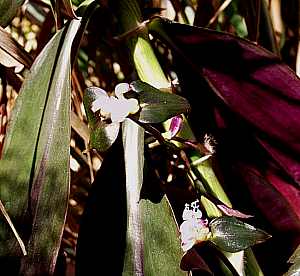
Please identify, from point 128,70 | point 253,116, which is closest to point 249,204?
point 253,116

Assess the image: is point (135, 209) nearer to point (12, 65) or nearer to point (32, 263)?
point (32, 263)

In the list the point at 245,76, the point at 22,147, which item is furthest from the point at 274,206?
the point at 22,147

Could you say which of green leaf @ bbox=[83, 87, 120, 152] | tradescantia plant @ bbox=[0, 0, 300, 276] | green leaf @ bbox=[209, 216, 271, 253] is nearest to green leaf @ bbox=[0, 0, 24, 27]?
tradescantia plant @ bbox=[0, 0, 300, 276]

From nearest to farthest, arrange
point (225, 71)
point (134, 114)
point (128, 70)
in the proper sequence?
1. point (134, 114)
2. point (225, 71)
3. point (128, 70)

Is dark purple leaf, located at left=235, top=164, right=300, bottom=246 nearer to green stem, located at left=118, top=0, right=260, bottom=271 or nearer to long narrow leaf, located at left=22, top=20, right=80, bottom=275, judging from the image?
green stem, located at left=118, top=0, right=260, bottom=271

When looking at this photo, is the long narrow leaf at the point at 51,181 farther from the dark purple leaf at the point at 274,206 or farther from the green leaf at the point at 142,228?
the dark purple leaf at the point at 274,206

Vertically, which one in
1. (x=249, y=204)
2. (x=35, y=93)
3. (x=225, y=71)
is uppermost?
(x=35, y=93)

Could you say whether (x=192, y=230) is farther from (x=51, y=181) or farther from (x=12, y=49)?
(x=12, y=49)

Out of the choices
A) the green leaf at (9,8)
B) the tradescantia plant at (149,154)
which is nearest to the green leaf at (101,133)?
the tradescantia plant at (149,154)
